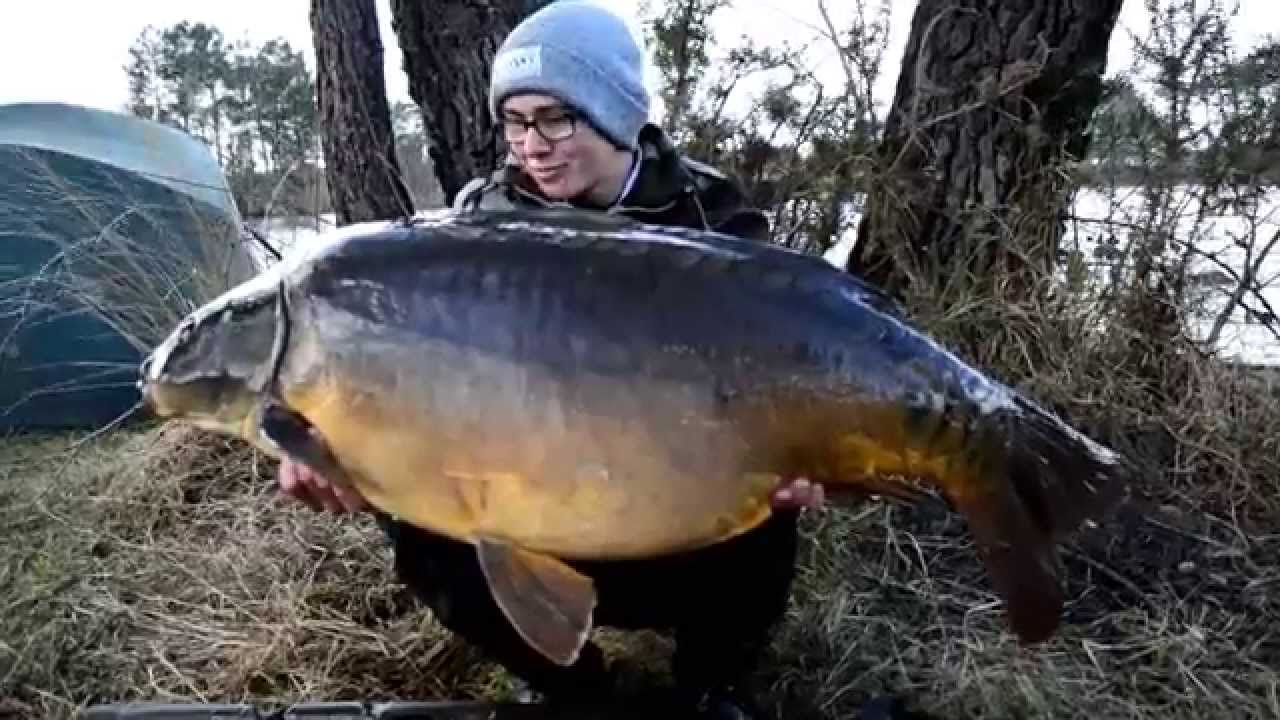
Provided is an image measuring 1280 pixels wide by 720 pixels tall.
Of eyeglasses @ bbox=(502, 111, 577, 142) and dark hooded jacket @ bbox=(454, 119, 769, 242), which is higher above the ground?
eyeglasses @ bbox=(502, 111, 577, 142)

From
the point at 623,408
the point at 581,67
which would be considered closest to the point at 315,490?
the point at 623,408

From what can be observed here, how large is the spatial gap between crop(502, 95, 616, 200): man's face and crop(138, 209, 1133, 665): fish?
39 cm

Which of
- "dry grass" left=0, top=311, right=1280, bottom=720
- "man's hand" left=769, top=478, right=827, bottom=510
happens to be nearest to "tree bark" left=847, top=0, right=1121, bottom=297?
"dry grass" left=0, top=311, right=1280, bottom=720

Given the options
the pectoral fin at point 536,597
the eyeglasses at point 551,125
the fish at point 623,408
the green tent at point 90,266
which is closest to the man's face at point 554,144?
the eyeglasses at point 551,125

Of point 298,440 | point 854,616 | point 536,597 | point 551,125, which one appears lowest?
point 854,616

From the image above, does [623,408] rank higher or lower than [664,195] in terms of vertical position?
lower

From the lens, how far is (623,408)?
1.67 meters

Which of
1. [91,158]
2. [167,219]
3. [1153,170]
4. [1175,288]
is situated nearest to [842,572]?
[1175,288]

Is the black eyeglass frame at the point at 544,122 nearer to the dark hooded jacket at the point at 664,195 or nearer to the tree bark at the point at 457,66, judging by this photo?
the dark hooded jacket at the point at 664,195

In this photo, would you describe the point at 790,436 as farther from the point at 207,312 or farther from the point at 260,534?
the point at 260,534

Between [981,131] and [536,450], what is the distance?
2.06 metres

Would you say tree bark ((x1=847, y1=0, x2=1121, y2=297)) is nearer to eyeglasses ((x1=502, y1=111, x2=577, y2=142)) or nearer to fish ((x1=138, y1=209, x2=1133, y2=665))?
eyeglasses ((x1=502, y1=111, x2=577, y2=142))

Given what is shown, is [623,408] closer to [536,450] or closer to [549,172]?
[536,450]

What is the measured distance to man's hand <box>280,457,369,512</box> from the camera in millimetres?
1796
